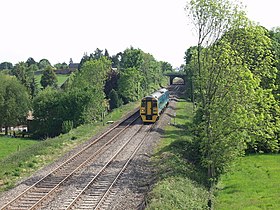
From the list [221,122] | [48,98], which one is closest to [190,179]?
[221,122]

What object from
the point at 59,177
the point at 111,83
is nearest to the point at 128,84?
the point at 111,83

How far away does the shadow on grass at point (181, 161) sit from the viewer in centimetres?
2361

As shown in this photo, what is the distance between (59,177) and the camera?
23094 millimetres

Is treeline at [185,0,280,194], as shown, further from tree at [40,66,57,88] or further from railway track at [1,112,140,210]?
tree at [40,66,57,88]

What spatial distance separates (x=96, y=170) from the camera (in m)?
24.9

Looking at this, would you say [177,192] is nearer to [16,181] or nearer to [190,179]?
[190,179]

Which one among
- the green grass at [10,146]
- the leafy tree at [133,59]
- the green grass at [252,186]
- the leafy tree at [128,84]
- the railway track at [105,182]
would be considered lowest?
the green grass at [10,146]

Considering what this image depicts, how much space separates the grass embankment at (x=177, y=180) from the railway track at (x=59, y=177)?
4564 mm

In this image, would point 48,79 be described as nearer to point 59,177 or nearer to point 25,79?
point 25,79

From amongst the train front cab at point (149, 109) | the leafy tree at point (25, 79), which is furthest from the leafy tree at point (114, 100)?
the leafy tree at point (25, 79)

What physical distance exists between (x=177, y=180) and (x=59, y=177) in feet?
21.7

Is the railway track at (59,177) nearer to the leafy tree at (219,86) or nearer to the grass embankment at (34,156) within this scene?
the grass embankment at (34,156)

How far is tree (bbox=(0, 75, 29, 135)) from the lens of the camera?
238 ft

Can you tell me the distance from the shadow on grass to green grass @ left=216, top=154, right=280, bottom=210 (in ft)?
5.24
